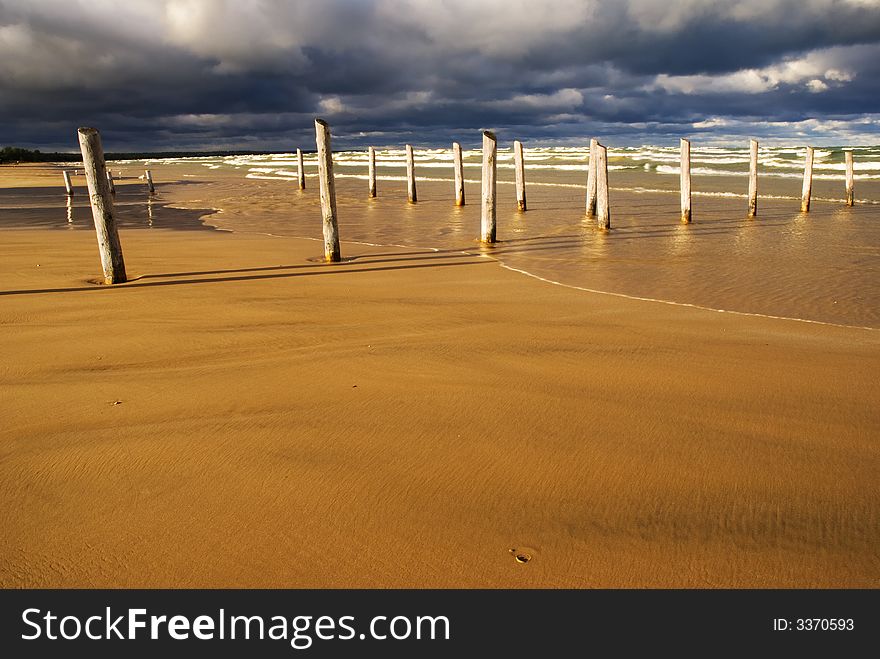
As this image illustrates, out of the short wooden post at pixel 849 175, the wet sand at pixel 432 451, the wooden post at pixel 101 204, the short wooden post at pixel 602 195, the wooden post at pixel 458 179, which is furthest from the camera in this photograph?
the wooden post at pixel 458 179

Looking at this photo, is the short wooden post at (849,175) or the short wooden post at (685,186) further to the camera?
the short wooden post at (849,175)

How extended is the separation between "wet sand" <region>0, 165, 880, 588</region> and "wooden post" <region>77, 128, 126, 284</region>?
186cm

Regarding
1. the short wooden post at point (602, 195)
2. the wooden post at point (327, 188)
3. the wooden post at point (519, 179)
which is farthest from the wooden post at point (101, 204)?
the wooden post at point (519, 179)

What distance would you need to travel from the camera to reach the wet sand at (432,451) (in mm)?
2152

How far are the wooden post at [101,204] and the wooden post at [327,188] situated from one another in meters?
2.88

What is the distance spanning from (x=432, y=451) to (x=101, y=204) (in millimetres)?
6520

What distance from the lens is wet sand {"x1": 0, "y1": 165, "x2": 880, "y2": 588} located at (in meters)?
2.15

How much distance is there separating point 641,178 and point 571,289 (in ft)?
102

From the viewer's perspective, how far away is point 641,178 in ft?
118

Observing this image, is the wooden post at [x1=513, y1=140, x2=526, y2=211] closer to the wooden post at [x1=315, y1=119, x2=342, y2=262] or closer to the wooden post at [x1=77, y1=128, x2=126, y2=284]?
the wooden post at [x1=315, y1=119, x2=342, y2=262]

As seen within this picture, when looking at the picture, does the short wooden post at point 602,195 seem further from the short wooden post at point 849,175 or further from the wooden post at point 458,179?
the short wooden post at point 849,175

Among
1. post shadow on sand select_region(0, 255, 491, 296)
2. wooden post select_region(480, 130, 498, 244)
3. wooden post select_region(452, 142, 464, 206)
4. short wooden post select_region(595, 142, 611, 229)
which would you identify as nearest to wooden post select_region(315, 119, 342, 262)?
post shadow on sand select_region(0, 255, 491, 296)
